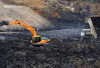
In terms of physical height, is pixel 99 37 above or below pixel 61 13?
below

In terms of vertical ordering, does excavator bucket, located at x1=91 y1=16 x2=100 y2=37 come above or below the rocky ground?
above

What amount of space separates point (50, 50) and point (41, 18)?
53.3 ft

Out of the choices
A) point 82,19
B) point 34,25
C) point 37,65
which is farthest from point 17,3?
point 37,65

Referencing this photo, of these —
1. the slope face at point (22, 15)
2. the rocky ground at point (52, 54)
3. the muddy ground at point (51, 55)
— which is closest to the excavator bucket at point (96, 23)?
the rocky ground at point (52, 54)

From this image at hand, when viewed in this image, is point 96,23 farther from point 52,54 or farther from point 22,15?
point 22,15

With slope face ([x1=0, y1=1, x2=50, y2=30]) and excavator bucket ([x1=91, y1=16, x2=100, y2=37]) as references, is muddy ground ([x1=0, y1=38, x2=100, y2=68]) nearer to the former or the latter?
excavator bucket ([x1=91, y1=16, x2=100, y2=37])

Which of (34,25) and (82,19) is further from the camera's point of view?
(82,19)

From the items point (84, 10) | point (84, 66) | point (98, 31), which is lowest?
point (84, 66)

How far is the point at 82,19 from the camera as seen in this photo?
3841 cm

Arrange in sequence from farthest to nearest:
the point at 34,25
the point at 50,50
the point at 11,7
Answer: the point at 11,7 < the point at 34,25 < the point at 50,50

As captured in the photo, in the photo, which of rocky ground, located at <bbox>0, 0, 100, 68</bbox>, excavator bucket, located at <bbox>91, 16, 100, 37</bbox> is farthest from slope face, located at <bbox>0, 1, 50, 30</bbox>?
excavator bucket, located at <bbox>91, 16, 100, 37</bbox>

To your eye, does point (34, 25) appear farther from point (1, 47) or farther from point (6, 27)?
point (1, 47)

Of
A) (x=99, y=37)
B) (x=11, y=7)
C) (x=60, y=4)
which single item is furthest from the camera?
(x=60, y=4)

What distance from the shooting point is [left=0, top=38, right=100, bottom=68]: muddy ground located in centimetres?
1506
